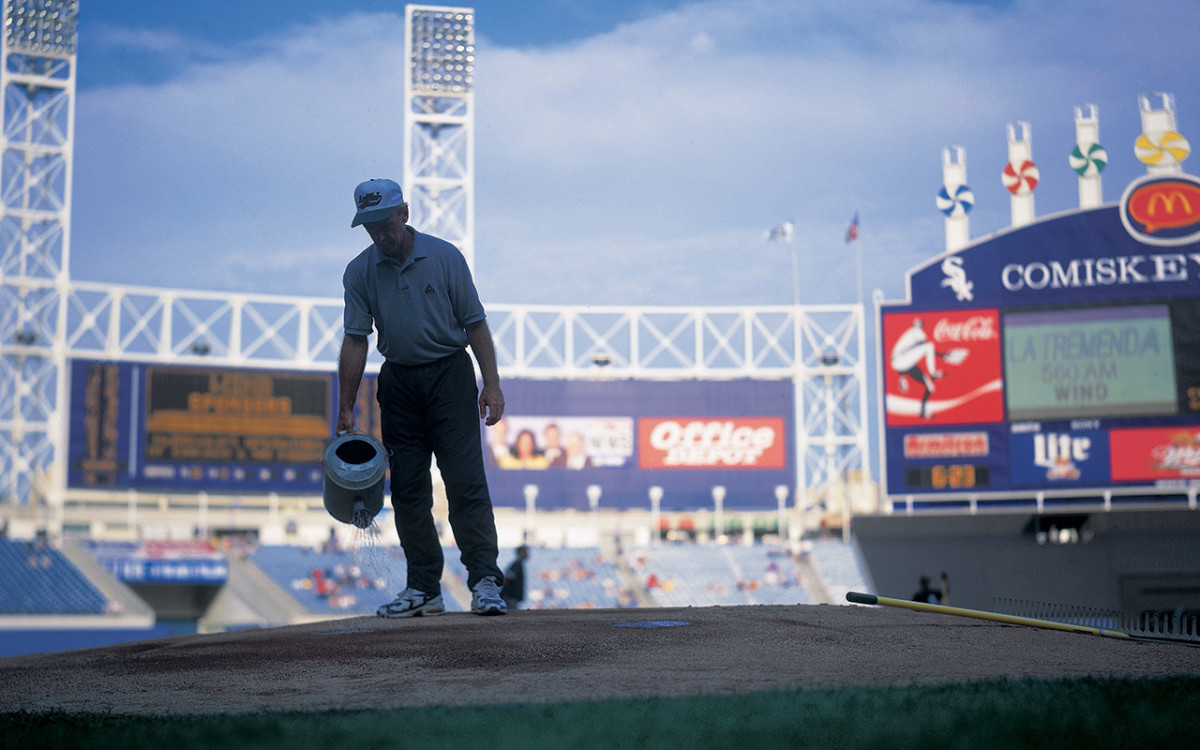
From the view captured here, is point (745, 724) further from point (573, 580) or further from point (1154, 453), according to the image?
point (573, 580)

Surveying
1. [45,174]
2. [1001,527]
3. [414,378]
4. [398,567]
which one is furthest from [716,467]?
[414,378]

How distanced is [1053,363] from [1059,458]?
59.8 inches

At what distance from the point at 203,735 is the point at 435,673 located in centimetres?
52

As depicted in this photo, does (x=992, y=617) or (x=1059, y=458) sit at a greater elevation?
(x=1059, y=458)

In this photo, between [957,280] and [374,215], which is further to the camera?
[957,280]

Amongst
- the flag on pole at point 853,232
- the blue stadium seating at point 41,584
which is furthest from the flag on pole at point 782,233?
the blue stadium seating at point 41,584

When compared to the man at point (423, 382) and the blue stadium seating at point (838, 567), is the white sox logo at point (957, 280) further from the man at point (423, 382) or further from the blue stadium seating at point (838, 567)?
the man at point (423, 382)

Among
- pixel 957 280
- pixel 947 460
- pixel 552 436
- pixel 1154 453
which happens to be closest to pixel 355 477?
pixel 947 460

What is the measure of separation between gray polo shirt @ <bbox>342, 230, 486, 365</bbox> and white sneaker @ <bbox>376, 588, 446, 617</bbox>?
0.75 metres

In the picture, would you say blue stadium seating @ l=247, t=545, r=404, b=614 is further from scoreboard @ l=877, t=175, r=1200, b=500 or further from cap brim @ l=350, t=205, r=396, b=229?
cap brim @ l=350, t=205, r=396, b=229

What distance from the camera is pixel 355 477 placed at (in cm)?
375

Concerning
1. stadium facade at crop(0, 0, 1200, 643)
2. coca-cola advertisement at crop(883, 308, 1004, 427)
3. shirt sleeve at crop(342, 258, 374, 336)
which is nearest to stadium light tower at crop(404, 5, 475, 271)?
stadium facade at crop(0, 0, 1200, 643)

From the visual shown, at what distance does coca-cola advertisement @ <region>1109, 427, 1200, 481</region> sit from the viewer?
782 inches

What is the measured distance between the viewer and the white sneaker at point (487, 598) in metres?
3.83
